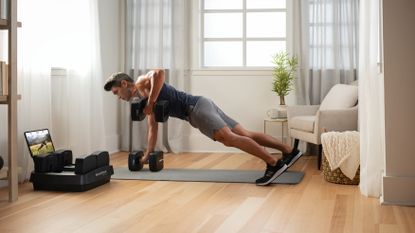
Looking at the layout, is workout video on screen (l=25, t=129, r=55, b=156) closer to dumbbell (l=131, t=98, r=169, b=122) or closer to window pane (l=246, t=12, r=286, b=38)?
dumbbell (l=131, t=98, r=169, b=122)

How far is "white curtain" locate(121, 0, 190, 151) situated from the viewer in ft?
21.1

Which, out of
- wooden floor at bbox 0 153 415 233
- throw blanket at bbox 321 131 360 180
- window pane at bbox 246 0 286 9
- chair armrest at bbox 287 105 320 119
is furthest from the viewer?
window pane at bbox 246 0 286 9

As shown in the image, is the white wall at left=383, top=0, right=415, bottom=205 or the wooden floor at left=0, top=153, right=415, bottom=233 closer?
the wooden floor at left=0, top=153, right=415, bottom=233

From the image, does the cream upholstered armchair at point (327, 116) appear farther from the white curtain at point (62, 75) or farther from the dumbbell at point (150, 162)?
the white curtain at point (62, 75)

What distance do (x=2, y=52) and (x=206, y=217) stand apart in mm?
2149

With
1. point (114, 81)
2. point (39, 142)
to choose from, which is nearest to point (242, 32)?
point (114, 81)

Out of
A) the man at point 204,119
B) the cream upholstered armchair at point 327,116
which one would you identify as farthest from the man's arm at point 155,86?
the cream upholstered armchair at point 327,116

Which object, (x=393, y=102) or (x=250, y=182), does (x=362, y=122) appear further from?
(x=250, y=182)

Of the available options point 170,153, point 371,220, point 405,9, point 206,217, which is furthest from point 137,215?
point 170,153

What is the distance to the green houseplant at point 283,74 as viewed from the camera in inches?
237

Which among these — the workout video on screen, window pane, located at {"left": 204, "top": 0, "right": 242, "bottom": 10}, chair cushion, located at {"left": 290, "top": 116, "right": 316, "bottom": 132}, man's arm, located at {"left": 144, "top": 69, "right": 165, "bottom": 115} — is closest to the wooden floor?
the workout video on screen

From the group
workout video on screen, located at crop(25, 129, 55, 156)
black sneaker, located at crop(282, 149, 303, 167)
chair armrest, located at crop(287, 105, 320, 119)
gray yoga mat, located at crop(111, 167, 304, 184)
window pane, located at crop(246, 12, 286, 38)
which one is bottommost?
gray yoga mat, located at crop(111, 167, 304, 184)

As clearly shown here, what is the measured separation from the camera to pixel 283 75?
6004 millimetres

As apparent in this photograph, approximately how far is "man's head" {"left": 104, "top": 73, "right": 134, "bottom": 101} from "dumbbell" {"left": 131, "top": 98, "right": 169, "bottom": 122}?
14 cm
